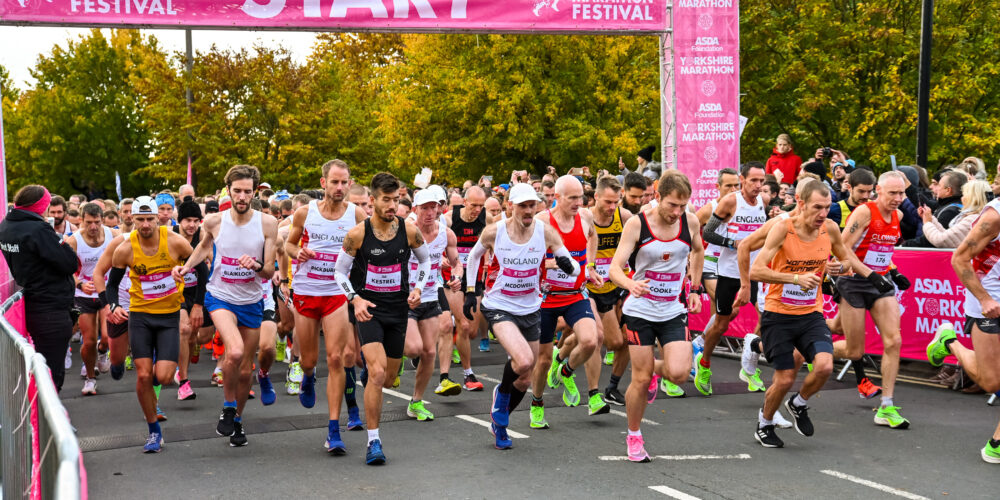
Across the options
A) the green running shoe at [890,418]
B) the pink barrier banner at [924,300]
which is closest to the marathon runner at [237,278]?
the green running shoe at [890,418]

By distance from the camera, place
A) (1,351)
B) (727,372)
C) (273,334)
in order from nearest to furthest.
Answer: (1,351)
(273,334)
(727,372)

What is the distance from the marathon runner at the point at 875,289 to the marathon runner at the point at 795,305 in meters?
1.23

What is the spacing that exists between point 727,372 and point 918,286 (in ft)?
7.58

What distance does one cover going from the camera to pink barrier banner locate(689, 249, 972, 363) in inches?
458

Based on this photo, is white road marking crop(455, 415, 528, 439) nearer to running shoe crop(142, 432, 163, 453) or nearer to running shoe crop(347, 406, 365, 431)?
running shoe crop(347, 406, 365, 431)

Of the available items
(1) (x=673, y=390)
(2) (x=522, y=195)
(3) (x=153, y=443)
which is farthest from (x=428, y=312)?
(3) (x=153, y=443)

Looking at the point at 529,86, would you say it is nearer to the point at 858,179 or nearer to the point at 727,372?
the point at 727,372

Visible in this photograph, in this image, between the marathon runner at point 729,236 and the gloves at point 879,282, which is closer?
the gloves at point 879,282

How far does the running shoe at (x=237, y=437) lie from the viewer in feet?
28.9

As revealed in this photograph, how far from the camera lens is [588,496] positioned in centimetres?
693

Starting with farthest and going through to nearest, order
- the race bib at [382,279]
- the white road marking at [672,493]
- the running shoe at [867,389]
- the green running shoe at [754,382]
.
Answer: the green running shoe at [754,382]
the running shoe at [867,389]
the race bib at [382,279]
the white road marking at [672,493]

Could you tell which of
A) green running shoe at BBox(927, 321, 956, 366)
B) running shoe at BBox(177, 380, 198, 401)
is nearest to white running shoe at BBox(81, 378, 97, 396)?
running shoe at BBox(177, 380, 198, 401)

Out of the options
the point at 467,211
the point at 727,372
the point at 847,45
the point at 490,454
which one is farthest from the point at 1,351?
the point at 847,45

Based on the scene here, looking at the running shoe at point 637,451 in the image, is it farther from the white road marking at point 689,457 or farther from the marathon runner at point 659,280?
the white road marking at point 689,457
